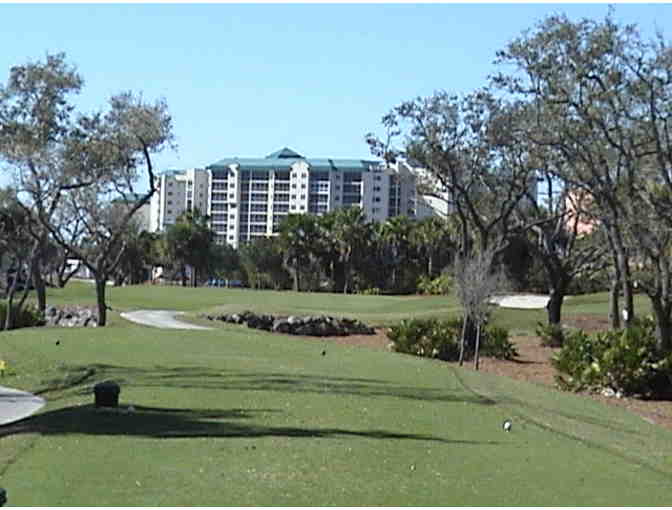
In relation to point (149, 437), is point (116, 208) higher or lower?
higher

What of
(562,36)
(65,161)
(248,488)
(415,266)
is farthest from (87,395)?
(415,266)

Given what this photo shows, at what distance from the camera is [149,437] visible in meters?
14.2

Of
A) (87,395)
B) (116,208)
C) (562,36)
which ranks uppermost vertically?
(562,36)

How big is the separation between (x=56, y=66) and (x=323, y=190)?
123m

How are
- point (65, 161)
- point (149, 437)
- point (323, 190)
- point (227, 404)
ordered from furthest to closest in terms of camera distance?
point (323, 190) → point (65, 161) → point (227, 404) → point (149, 437)

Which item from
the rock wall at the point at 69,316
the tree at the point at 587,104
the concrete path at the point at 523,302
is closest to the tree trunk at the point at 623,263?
the tree at the point at 587,104

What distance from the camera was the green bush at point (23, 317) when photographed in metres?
44.7

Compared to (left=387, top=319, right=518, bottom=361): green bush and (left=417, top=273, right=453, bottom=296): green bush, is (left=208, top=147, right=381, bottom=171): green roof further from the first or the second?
(left=387, top=319, right=518, bottom=361): green bush

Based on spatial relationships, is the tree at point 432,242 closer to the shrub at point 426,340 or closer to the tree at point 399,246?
the tree at point 399,246

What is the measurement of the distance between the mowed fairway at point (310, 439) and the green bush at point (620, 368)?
2452mm

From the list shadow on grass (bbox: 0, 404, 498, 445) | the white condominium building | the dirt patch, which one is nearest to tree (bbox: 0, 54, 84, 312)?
the dirt patch

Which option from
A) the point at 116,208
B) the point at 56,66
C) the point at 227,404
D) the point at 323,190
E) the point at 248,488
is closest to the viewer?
the point at 248,488

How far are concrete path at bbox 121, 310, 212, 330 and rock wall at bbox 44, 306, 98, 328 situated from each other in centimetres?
162

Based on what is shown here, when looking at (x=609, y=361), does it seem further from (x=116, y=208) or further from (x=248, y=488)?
(x=116, y=208)
